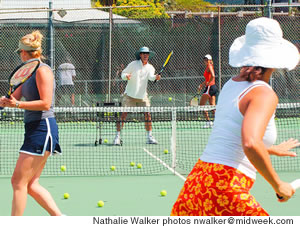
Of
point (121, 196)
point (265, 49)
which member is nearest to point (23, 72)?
point (121, 196)

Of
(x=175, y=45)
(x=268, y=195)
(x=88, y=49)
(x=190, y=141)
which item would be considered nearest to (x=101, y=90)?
(x=88, y=49)

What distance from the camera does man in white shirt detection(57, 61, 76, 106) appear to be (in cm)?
1257

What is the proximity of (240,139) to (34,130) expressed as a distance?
2.12 metres

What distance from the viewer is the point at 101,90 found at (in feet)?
41.9

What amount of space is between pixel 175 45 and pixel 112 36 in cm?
142

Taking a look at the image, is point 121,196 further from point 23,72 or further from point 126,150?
point 126,150

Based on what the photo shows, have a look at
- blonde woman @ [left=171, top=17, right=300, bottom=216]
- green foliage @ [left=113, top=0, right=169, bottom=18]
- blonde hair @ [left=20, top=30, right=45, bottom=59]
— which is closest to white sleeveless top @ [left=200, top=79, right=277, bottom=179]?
blonde woman @ [left=171, top=17, right=300, bottom=216]

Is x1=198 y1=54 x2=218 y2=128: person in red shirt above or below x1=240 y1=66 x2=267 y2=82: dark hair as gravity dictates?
below

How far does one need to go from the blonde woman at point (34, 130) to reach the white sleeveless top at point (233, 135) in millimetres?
1897

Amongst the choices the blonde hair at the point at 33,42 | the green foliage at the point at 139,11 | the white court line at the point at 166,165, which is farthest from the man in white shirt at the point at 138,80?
the green foliage at the point at 139,11

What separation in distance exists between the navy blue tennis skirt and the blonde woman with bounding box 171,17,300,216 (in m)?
1.85

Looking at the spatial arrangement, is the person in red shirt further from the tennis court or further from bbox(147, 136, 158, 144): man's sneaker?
bbox(147, 136, 158, 144): man's sneaker

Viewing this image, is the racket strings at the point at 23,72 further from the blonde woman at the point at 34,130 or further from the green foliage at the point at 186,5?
the green foliage at the point at 186,5

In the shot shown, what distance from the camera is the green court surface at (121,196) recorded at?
5.11m
